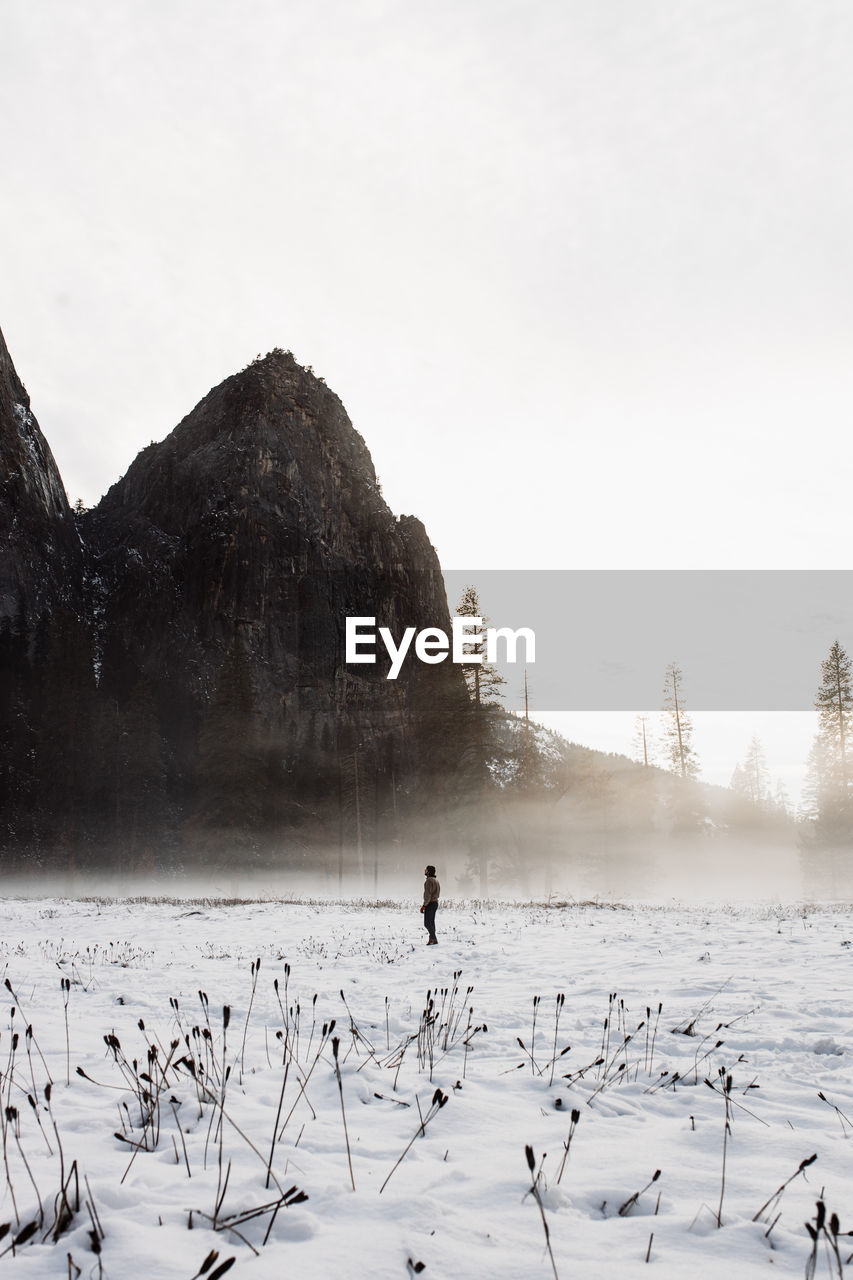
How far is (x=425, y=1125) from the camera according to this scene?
3854 millimetres

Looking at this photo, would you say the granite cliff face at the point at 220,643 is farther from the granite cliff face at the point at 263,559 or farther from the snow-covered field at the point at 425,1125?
the snow-covered field at the point at 425,1125

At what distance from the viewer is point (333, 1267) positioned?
233cm

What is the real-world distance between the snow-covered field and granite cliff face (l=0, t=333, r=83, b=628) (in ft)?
160

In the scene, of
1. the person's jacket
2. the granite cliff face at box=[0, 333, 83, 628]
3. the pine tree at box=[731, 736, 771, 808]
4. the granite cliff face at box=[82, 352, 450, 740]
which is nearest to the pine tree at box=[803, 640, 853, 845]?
the pine tree at box=[731, 736, 771, 808]

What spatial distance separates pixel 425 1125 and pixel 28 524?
60.4m

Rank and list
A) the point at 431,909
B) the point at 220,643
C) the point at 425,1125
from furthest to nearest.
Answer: the point at 220,643 < the point at 431,909 < the point at 425,1125

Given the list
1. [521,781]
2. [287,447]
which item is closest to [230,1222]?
[521,781]

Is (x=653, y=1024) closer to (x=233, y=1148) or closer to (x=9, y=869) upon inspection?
(x=233, y=1148)

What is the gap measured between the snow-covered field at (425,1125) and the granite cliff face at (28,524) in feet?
160

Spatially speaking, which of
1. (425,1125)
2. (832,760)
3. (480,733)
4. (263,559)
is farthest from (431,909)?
(263,559)

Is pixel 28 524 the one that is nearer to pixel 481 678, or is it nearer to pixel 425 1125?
pixel 481 678

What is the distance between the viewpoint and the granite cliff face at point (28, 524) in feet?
167

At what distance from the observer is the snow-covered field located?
2506 mm

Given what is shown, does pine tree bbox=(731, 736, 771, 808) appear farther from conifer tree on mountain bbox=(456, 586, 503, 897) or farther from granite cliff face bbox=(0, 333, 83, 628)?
granite cliff face bbox=(0, 333, 83, 628)
